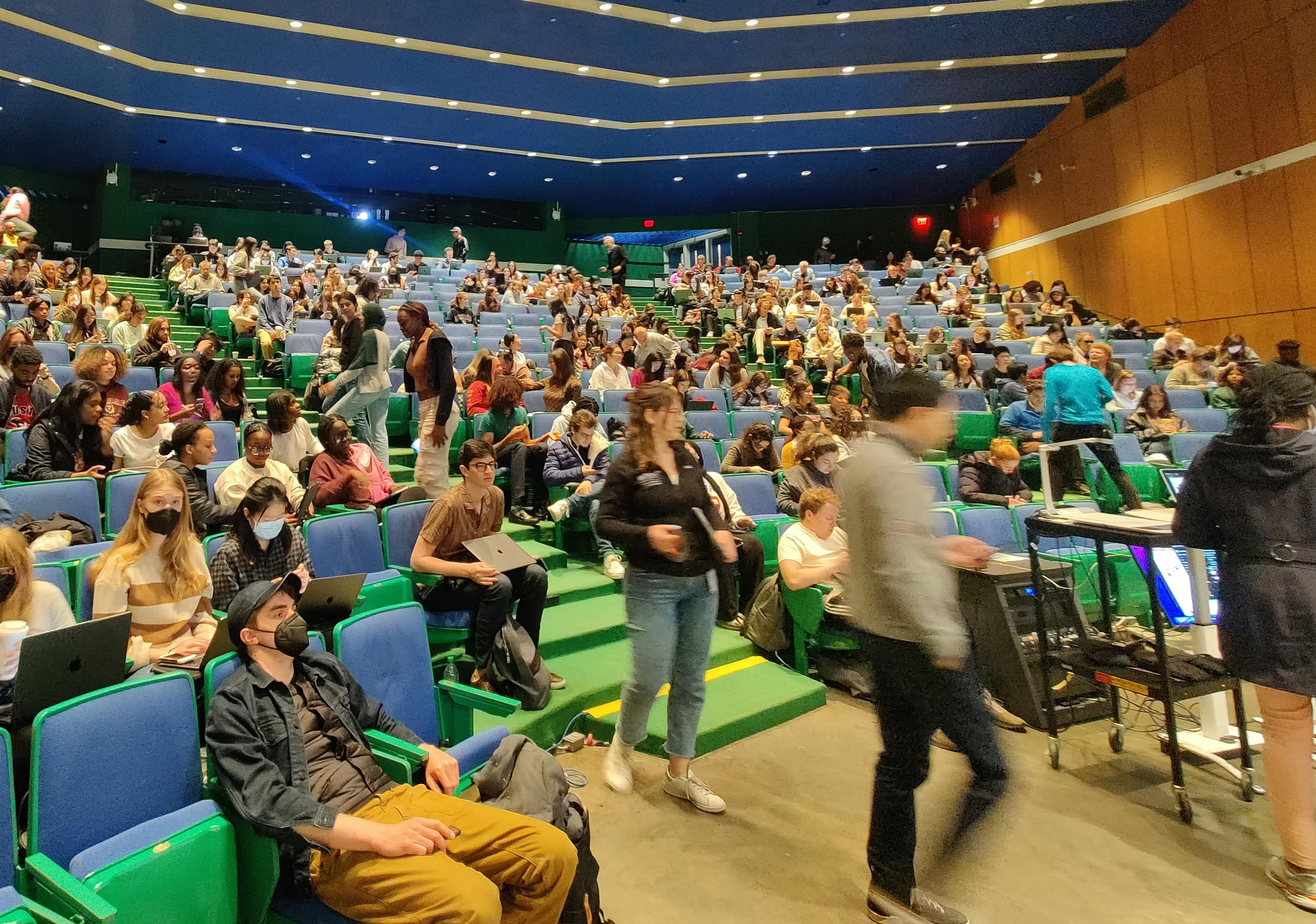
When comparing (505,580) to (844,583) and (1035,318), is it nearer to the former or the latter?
(844,583)

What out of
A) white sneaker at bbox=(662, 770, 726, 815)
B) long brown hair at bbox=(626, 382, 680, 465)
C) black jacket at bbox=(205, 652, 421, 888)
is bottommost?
white sneaker at bbox=(662, 770, 726, 815)

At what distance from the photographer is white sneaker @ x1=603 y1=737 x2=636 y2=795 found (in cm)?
252

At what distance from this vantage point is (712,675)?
3.57 metres

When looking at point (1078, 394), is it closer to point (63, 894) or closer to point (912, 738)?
point (912, 738)

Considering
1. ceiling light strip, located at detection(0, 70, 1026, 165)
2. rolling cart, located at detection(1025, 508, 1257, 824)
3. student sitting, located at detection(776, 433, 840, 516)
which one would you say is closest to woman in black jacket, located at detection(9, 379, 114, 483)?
student sitting, located at detection(776, 433, 840, 516)

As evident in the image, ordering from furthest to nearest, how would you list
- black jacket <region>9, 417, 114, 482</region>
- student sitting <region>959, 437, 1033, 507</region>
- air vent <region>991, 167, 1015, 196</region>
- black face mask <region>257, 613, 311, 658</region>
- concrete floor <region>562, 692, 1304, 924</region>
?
air vent <region>991, 167, 1015, 196</region>
student sitting <region>959, 437, 1033, 507</region>
black jacket <region>9, 417, 114, 482</region>
concrete floor <region>562, 692, 1304, 924</region>
black face mask <region>257, 613, 311, 658</region>

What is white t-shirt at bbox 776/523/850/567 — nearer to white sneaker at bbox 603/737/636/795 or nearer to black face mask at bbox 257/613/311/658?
white sneaker at bbox 603/737/636/795

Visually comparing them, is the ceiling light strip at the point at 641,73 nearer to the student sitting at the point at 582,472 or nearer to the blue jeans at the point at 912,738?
the student sitting at the point at 582,472

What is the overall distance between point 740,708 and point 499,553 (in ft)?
3.90

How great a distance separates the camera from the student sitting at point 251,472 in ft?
11.9

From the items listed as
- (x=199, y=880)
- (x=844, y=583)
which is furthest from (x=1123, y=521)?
(x=199, y=880)

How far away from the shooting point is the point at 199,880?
5.15 feet

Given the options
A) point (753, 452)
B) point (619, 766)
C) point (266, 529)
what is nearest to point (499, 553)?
point (266, 529)

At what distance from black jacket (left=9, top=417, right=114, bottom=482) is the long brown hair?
3.06 metres
